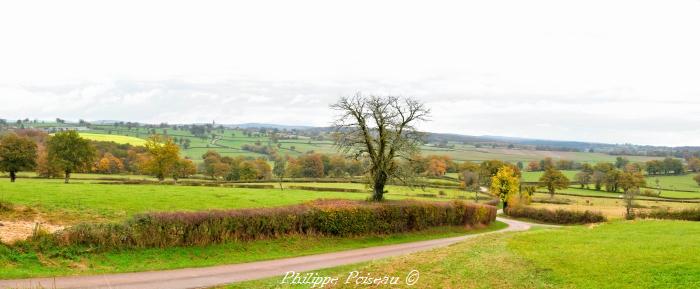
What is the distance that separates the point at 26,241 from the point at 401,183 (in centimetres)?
3098

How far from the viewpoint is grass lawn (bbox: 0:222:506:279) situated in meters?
22.4

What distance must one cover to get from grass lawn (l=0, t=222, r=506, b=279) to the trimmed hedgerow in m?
0.59

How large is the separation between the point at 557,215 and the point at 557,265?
192 feet

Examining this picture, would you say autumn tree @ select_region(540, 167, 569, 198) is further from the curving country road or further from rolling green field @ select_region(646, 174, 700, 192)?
the curving country road

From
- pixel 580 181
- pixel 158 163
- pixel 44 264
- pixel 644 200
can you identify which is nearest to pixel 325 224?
pixel 44 264

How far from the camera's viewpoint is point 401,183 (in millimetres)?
47281

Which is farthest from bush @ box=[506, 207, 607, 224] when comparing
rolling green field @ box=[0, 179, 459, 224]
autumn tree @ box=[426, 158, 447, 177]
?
autumn tree @ box=[426, 158, 447, 177]

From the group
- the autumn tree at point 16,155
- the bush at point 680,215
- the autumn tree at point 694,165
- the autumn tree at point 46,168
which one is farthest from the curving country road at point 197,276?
the autumn tree at point 694,165

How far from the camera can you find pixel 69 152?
68375mm

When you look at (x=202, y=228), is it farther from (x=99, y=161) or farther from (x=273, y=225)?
(x=99, y=161)

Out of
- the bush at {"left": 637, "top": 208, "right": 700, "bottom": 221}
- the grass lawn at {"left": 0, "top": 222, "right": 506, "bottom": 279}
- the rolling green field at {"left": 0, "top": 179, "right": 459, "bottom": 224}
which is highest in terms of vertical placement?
the rolling green field at {"left": 0, "top": 179, "right": 459, "bottom": 224}

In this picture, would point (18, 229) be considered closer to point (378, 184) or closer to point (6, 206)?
point (6, 206)

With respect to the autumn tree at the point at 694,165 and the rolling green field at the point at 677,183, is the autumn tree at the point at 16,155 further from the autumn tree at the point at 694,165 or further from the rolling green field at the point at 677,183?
the autumn tree at the point at 694,165

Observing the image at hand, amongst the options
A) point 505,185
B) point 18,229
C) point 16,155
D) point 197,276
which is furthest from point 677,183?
point 18,229
